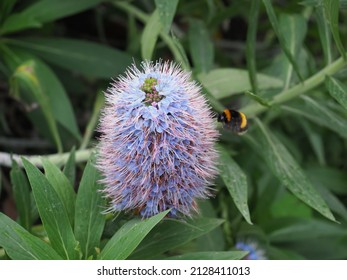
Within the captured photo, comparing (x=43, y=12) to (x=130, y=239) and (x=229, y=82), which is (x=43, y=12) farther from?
(x=130, y=239)

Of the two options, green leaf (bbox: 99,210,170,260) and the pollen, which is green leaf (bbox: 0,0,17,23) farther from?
green leaf (bbox: 99,210,170,260)

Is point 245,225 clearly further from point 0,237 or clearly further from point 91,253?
point 0,237

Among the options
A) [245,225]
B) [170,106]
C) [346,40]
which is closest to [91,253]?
[170,106]

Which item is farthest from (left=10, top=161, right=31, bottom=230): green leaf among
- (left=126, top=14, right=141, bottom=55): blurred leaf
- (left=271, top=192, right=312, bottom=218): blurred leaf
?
(left=271, top=192, right=312, bottom=218): blurred leaf

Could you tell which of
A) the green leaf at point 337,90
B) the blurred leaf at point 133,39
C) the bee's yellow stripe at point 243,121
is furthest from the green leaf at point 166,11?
the blurred leaf at point 133,39

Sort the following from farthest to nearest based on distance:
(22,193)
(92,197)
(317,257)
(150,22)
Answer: (317,257) < (150,22) < (22,193) < (92,197)

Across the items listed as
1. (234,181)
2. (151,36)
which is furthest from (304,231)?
(151,36)
